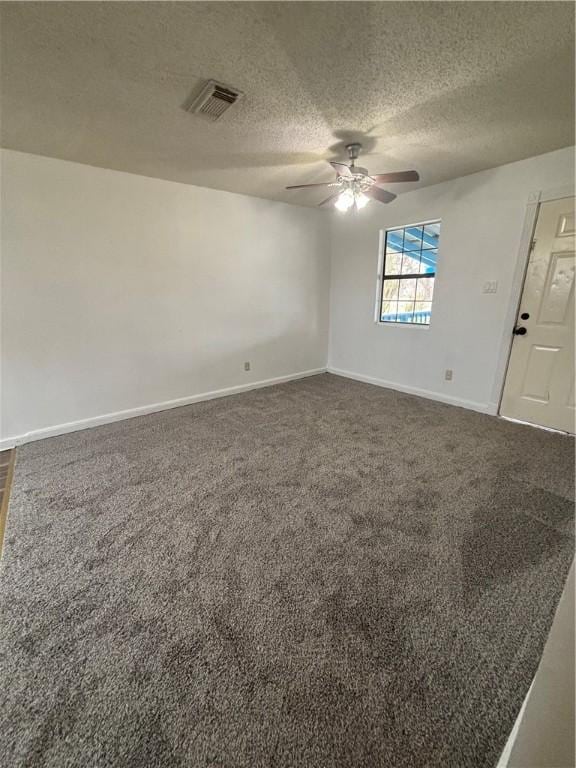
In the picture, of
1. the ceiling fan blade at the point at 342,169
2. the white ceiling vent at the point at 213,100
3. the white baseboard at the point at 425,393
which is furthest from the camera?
the white baseboard at the point at 425,393

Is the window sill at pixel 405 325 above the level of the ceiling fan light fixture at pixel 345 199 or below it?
below

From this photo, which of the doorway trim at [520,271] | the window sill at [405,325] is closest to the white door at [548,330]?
the doorway trim at [520,271]

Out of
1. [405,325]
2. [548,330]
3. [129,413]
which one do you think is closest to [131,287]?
[129,413]

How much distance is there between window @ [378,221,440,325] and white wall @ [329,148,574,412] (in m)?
0.16

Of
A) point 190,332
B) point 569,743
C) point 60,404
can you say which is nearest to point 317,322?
point 190,332

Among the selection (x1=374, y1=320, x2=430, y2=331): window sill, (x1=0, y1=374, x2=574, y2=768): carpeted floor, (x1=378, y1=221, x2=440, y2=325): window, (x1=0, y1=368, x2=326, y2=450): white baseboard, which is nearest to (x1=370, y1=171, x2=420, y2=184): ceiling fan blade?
(x1=378, y1=221, x2=440, y2=325): window

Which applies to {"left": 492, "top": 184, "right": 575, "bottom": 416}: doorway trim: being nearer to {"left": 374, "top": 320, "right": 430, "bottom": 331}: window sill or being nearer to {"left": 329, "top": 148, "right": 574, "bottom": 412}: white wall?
{"left": 329, "top": 148, "right": 574, "bottom": 412}: white wall

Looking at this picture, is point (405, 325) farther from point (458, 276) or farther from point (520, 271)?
point (520, 271)

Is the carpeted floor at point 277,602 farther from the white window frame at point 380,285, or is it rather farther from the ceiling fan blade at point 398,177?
the ceiling fan blade at point 398,177

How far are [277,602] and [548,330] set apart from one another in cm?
319

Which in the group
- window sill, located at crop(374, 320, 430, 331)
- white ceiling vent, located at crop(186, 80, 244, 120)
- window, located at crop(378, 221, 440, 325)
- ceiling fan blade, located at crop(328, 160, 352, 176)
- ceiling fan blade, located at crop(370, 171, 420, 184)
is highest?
white ceiling vent, located at crop(186, 80, 244, 120)

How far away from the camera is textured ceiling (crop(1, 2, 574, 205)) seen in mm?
1269

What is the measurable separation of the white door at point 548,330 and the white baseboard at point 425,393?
10.9 inches

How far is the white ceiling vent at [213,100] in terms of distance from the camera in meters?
1.68
